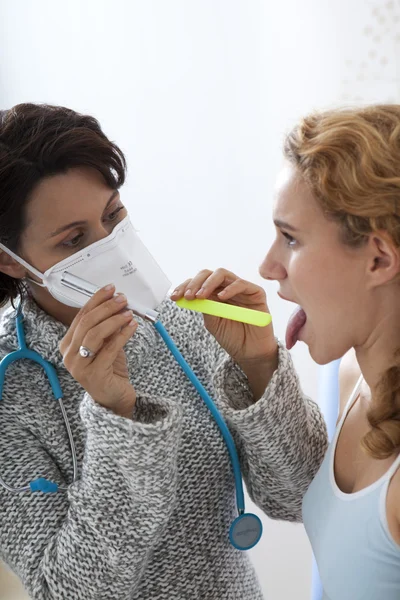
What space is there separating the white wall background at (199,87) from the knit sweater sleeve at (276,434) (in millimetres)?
621

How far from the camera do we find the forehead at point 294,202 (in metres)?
0.97

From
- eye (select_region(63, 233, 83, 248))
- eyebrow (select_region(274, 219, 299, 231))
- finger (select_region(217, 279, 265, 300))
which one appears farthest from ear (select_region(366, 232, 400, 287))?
eye (select_region(63, 233, 83, 248))

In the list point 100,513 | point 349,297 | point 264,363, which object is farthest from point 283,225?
point 100,513

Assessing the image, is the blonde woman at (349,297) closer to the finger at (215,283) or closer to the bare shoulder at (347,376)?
the finger at (215,283)

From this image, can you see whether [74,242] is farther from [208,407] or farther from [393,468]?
[393,468]

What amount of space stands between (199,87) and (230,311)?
2.71ft

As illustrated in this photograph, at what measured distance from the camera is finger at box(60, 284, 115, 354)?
104 centimetres

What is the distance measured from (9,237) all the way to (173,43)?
2.52 feet

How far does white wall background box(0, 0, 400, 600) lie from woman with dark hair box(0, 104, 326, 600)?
578 mm

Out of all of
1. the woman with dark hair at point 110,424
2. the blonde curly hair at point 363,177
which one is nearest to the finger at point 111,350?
the woman with dark hair at point 110,424

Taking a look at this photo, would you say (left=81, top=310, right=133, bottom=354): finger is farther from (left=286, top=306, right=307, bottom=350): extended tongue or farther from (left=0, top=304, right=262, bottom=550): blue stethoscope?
(left=286, top=306, right=307, bottom=350): extended tongue

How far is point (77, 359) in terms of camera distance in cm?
103

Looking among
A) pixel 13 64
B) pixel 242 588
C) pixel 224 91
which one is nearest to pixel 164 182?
pixel 224 91

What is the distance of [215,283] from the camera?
1105mm
